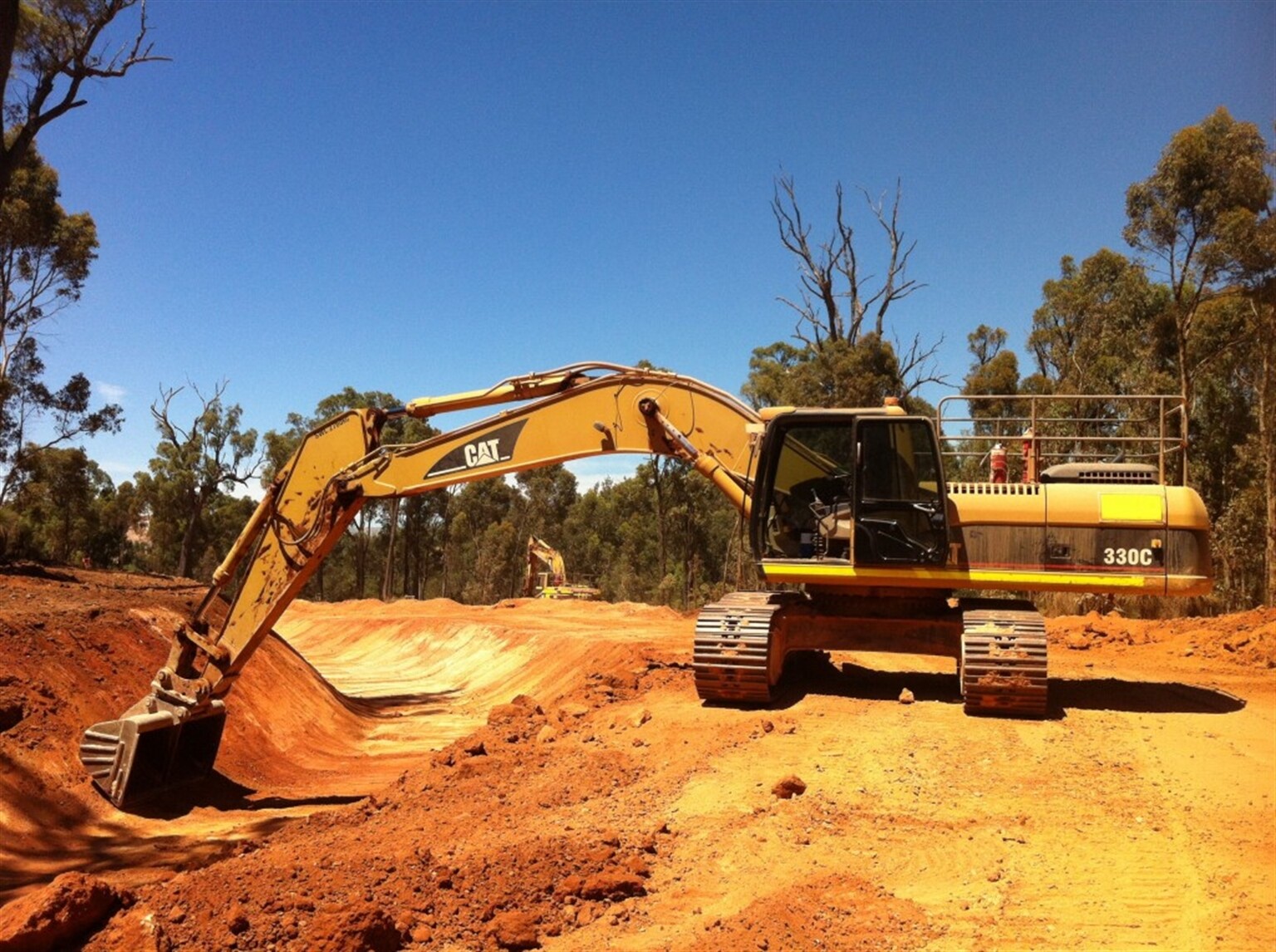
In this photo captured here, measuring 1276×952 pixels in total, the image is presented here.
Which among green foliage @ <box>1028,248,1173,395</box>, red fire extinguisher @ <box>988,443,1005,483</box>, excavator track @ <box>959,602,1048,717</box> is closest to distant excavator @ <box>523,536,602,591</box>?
green foliage @ <box>1028,248,1173,395</box>

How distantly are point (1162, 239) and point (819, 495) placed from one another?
2148 centimetres

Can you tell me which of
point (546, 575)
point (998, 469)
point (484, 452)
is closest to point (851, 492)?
point (998, 469)

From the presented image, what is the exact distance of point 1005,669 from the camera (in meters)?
8.33

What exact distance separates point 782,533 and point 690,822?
12.2 feet

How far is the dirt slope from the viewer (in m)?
5.10

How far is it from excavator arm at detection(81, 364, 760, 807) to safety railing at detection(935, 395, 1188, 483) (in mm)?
2605

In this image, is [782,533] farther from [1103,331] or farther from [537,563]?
[537,563]

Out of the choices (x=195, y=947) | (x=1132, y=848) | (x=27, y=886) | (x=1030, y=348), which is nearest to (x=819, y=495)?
(x=1132, y=848)

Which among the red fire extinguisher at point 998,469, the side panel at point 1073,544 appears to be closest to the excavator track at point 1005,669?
the side panel at point 1073,544

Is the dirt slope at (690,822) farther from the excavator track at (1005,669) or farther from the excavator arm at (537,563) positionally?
the excavator arm at (537,563)

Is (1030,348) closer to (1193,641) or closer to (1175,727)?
(1193,641)

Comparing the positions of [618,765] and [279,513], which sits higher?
[279,513]

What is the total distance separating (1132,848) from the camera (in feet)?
19.3

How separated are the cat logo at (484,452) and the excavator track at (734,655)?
286cm
